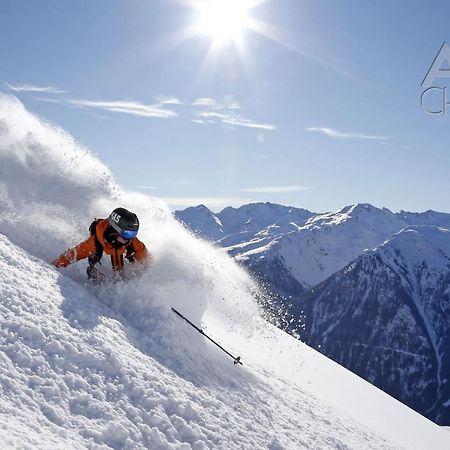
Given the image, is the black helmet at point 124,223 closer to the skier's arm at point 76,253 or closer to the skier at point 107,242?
the skier at point 107,242

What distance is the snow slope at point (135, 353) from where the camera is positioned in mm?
5688

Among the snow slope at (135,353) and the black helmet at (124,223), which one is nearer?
the snow slope at (135,353)

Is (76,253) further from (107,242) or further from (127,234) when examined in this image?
(127,234)

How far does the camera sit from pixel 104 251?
392 inches

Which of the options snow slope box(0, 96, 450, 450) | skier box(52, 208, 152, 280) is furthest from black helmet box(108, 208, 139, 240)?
snow slope box(0, 96, 450, 450)

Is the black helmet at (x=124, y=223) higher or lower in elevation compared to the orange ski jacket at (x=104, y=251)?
higher

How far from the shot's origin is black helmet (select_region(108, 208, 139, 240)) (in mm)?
9406

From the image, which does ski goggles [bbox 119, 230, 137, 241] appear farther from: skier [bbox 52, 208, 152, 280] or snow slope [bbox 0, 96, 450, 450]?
snow slope [bbox 0, 96, 450, 450]

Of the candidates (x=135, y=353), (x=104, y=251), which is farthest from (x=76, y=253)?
(x=135, y=353)

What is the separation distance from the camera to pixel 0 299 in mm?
6473

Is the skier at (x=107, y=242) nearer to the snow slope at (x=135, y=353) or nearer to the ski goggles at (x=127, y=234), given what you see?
the ski goggles at (x=127, y=234)

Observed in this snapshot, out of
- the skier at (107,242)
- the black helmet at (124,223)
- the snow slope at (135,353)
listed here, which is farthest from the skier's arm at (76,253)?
the black helmet at (124,223)

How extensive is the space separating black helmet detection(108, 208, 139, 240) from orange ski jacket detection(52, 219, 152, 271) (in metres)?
0.36

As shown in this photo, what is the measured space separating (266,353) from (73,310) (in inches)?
273
